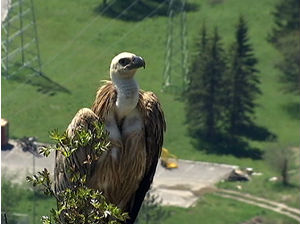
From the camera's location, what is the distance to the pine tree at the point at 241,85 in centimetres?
8156

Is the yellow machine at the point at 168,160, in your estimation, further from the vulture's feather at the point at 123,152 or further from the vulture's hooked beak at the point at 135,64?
the vulture's hooked beak at the point at 135,64

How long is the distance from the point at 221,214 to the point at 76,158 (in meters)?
48.6

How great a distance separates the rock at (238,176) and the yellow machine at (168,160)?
2.98 metres

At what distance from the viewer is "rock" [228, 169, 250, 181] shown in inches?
2817

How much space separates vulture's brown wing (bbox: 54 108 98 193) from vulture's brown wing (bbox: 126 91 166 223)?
27.8 inches

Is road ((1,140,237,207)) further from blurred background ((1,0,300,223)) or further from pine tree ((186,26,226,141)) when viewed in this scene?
pine tree ((186,26,226,141))

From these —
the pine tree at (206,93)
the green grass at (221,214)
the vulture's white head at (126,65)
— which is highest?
the vulture's white head at (126,65)

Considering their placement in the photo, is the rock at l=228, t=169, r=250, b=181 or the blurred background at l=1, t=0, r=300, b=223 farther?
the rock at l=228, t=169, r=250, b=181

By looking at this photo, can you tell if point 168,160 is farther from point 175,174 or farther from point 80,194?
point 80,194

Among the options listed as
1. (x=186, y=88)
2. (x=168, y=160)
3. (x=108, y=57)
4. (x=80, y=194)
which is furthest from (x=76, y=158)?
(x=186, y=88)

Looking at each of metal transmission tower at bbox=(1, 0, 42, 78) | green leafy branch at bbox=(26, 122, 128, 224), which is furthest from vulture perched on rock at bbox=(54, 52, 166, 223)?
metal transmission tower at bbox=(1, 0, 42, 78)

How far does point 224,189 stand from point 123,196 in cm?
5046

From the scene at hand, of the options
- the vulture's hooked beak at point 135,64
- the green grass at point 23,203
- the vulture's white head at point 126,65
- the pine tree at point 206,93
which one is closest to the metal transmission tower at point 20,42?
the pine tree at point 206,93

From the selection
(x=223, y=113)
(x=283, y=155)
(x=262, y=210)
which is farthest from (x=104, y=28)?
(x=262, y=210)
